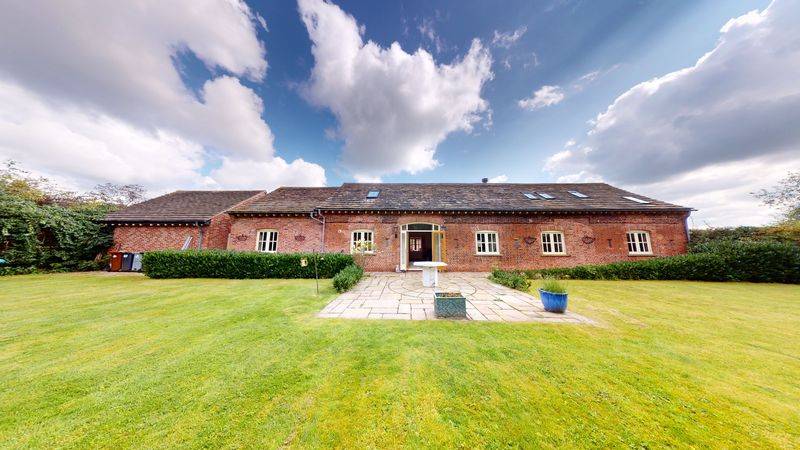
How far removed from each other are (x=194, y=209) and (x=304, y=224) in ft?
24.1

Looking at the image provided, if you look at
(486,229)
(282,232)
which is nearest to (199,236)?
(282,232)

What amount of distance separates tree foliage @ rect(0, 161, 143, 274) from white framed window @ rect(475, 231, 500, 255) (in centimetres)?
2089

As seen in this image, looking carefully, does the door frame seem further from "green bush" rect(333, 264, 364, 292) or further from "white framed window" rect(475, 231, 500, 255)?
"green bush" rect(333, 264, 364, 292)

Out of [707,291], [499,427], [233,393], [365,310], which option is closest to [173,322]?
[233,393]

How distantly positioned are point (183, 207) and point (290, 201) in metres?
6.75

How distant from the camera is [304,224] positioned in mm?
13367

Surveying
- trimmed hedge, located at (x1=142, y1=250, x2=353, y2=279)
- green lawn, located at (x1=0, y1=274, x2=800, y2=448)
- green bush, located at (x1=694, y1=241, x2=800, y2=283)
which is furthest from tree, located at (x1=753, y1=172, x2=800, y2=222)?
trimmed hedge, located at (x1=142, y1=250, x2=353, y2=279)

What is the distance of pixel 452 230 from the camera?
12812mm

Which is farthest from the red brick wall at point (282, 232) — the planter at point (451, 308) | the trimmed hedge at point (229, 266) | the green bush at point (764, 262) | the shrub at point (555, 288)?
the green bush at point (764, 262)

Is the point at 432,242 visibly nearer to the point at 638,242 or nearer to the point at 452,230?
the point at 452,230

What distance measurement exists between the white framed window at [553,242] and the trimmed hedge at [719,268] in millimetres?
2284

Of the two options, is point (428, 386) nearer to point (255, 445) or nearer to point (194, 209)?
point (255, 445)

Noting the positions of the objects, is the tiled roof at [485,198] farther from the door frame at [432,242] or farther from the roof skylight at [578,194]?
the door frame at [432,242]

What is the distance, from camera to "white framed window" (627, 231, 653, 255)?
12945 millimetres
